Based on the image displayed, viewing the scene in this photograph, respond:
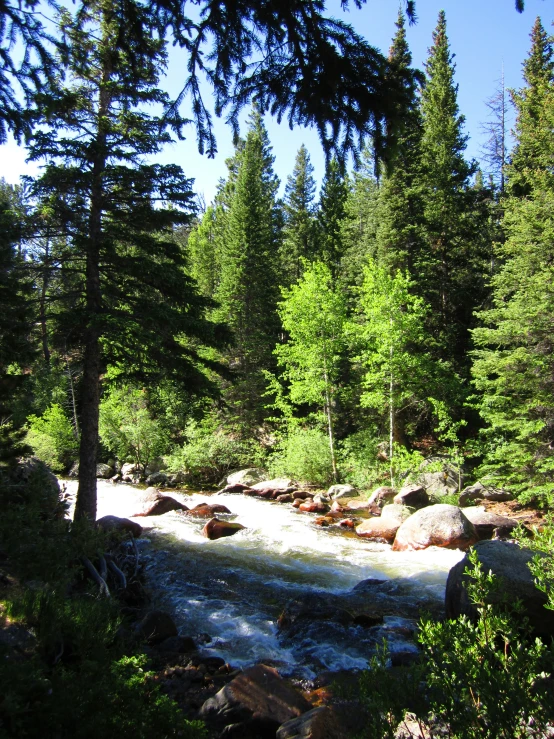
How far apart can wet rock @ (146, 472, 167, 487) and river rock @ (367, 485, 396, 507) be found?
1003cm

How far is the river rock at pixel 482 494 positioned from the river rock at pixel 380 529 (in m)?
4.04

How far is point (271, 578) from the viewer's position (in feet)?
29.0

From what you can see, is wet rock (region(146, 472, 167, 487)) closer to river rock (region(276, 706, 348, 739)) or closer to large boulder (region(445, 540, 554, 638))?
large boulder (region(445, 540, 554, 638))

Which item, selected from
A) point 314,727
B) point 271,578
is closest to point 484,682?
point 314,727

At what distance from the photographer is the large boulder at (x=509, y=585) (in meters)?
5.37

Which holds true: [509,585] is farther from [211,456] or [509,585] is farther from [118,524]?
[211,456]

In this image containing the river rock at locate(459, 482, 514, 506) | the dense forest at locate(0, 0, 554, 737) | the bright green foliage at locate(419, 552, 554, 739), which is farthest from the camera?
the river rock at locate(459, 482, 514, 506)

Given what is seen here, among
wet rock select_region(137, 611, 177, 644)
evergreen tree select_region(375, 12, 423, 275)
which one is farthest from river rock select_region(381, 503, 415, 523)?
evergreen tree select_region(375, 12, 423, 275)

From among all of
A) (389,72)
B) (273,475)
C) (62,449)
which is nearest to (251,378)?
(273,475)

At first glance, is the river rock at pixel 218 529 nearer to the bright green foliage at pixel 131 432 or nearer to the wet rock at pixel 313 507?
the wet rock at pixel 313 507

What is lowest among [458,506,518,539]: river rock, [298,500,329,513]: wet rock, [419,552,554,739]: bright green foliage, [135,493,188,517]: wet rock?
[298,500,329,513]: wet rock

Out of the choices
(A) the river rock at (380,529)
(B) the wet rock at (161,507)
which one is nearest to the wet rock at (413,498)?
(A) the river rock at (380,529)

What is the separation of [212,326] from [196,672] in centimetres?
646

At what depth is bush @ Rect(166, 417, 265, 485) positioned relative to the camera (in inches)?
826
